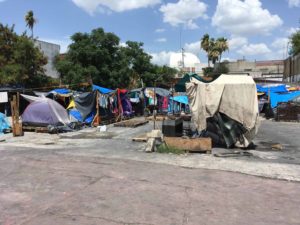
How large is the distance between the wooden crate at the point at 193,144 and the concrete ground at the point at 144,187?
415 mm

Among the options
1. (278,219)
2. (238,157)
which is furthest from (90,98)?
(278,219)

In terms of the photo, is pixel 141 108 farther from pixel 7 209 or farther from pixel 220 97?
pixel 7 209

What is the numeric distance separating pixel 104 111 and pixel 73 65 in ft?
33.6

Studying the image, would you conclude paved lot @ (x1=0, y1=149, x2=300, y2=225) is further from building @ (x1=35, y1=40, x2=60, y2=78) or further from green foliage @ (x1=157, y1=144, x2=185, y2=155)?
building @ (x1=35, y1=40, x2=60, y2=78)

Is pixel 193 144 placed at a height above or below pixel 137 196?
above

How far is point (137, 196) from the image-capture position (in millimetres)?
6219

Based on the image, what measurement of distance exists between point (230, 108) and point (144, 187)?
5784 millimetres

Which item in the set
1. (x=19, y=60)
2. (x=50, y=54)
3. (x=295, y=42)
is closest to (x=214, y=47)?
(x=295, y=42)

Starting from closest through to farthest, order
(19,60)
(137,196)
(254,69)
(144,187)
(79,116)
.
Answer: (137,196)
(144,187)
(79,116)
(19,60)
(254,69)

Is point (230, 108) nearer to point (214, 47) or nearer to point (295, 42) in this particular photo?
point (295, 42)

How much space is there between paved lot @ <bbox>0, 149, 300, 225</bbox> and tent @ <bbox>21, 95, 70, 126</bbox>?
27.7 feet

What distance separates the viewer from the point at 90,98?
2033 centimetres

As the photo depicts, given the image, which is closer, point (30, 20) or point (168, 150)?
point (168, 150)

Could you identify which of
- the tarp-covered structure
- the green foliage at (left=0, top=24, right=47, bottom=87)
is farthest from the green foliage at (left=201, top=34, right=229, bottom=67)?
the tarp-covered structure
